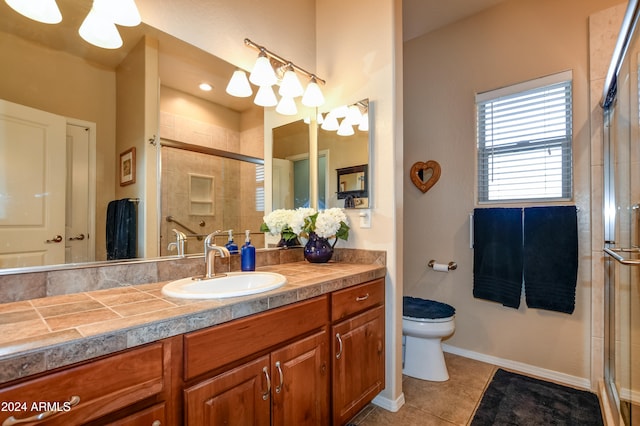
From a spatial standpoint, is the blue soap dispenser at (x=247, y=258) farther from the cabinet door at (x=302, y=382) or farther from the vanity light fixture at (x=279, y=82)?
the vanity light fixture at (x=279, y=82)

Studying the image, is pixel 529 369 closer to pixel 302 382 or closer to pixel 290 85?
pixel 302 382

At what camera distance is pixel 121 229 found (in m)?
1.31

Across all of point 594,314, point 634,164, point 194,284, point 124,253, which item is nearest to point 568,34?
point 634,164

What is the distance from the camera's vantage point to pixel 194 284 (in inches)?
49.8

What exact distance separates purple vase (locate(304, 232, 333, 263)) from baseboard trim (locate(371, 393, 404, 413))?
91 centimetres

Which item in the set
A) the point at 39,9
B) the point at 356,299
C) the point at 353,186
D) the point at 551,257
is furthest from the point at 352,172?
the point at 39,9

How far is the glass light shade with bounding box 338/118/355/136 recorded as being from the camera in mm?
2033

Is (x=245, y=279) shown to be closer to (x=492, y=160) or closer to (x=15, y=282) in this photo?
(x=15, y=282)

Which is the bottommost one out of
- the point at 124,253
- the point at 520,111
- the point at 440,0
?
the point at 124,253

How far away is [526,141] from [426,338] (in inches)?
65.8

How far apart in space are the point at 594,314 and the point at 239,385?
90.4 inches

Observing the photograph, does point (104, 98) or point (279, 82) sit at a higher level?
point (279, 82)

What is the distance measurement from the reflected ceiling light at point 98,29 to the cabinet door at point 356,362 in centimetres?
159

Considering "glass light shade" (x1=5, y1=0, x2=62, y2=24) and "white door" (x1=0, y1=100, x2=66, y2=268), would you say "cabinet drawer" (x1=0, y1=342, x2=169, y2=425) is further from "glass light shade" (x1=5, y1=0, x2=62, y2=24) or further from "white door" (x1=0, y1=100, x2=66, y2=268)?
"glass light shade" (x1=5, y1=0, x2=62, y2=24)
